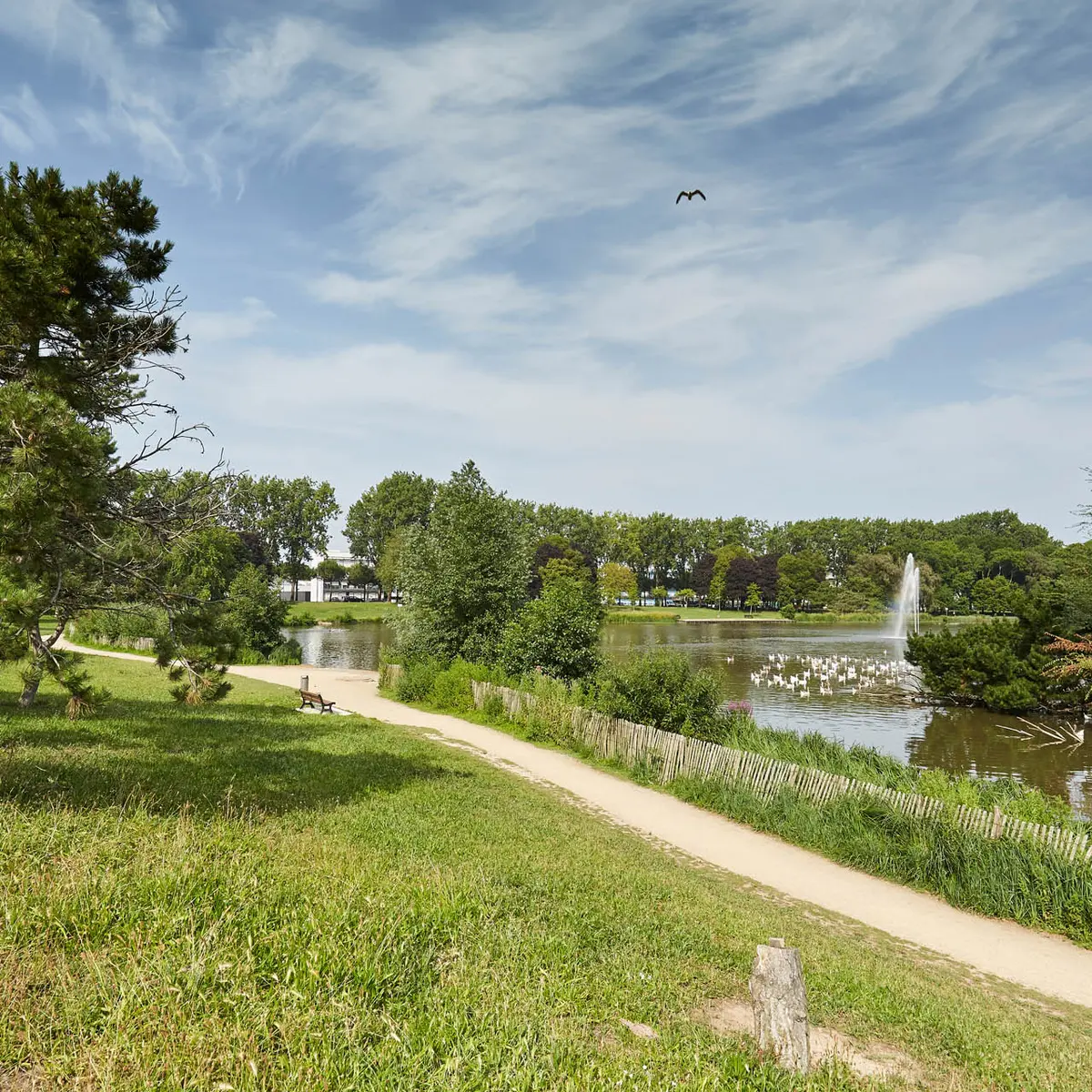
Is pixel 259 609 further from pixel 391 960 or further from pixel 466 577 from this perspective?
pixel 391 960

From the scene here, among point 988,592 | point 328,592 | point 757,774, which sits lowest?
point 757,774

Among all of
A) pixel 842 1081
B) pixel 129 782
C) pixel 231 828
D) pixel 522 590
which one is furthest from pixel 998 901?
pixel 522 590

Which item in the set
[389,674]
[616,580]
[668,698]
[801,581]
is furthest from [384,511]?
[668,698]

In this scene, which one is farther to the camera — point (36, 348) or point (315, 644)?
point (315, 644)

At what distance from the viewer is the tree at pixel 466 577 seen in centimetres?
2850

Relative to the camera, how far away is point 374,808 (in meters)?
11.1

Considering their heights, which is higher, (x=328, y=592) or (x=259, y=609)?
(x=328, y=592)

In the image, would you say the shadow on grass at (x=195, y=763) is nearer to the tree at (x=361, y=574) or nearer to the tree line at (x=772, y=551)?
the tree line at (x=772, y=551)

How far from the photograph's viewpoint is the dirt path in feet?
30.3

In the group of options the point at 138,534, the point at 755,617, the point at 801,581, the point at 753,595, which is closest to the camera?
the point at 138,534

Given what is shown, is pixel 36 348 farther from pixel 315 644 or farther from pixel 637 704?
pixel 315 644

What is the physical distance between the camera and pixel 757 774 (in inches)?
587

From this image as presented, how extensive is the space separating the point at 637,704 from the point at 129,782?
467 inches

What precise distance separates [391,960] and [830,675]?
39907 millimetres
